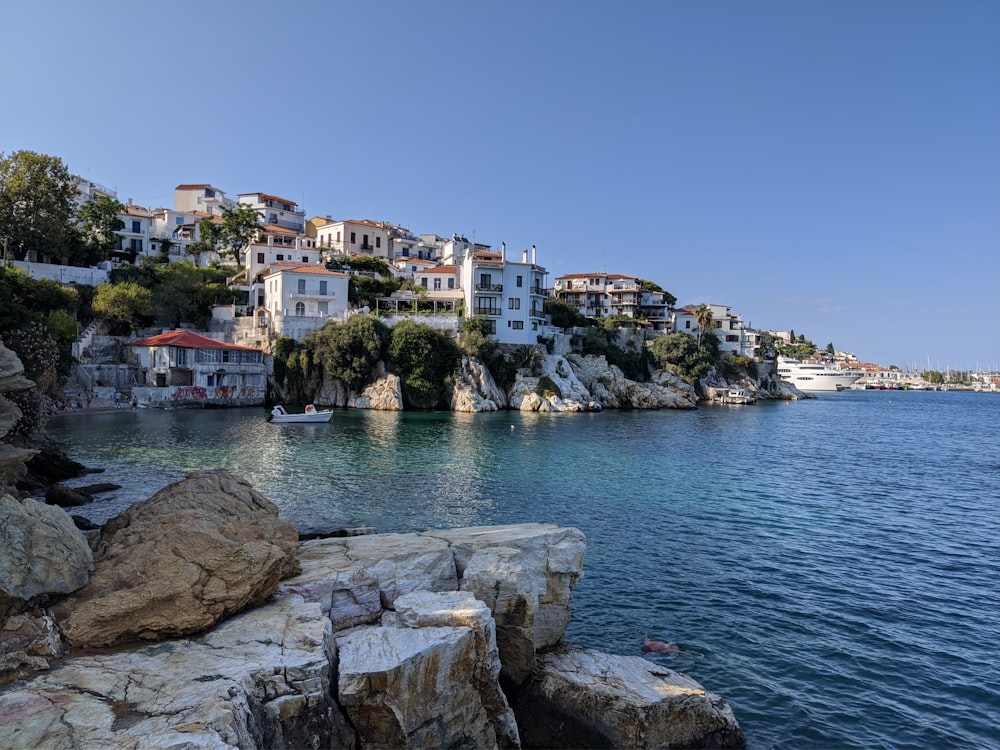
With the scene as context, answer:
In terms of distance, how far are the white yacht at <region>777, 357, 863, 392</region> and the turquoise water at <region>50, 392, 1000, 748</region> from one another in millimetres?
109012

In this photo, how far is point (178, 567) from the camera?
27.7 ft

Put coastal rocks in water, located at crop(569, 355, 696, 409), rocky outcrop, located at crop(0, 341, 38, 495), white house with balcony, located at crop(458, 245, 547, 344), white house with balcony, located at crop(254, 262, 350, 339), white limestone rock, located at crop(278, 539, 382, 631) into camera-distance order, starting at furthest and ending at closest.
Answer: coastal rocks in water, located at crop(569, 355, 696, 409) → white house with balcony, located at crop(458, 245, 547, 344) → white house with balcony, located at crop(254, 262, 350, 339) → rocky outcrop, located at crop(0, 341, 38, 495) → white limestone rock, located at crop(278, 539, 382, 631)

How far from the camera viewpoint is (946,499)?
2688 cm

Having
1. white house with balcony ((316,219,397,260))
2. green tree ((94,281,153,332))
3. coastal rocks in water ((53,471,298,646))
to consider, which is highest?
white house with balcony ((316,219,397,260))

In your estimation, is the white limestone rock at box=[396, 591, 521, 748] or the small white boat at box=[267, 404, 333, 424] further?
the small white boat at box=[267, 404, 333, 424]

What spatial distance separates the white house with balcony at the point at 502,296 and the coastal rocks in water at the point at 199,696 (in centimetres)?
6184

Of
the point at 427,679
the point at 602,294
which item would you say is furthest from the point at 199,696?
the point at 602,294

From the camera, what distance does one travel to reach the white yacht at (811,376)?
492 ft

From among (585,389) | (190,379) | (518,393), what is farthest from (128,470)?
(585,389)

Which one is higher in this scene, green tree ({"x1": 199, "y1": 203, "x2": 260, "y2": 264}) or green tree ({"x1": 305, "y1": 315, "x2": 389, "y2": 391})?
green tree ({"x1": 199, "y1": 203, "x2": 260, "y2": 264})

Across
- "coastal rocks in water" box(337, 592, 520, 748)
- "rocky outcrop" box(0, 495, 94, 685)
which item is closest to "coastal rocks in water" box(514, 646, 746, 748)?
"coastal rocks in water" box(337, 592, 520, 748)

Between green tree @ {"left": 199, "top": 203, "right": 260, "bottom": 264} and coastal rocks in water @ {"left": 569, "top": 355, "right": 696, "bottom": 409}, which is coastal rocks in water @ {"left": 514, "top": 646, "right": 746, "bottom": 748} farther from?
green tree @ {"left": 199, "top": 203, "right": 260, "bottom": 264}

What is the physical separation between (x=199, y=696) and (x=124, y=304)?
207ft

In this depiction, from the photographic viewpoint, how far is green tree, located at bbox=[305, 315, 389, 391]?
59.9m
